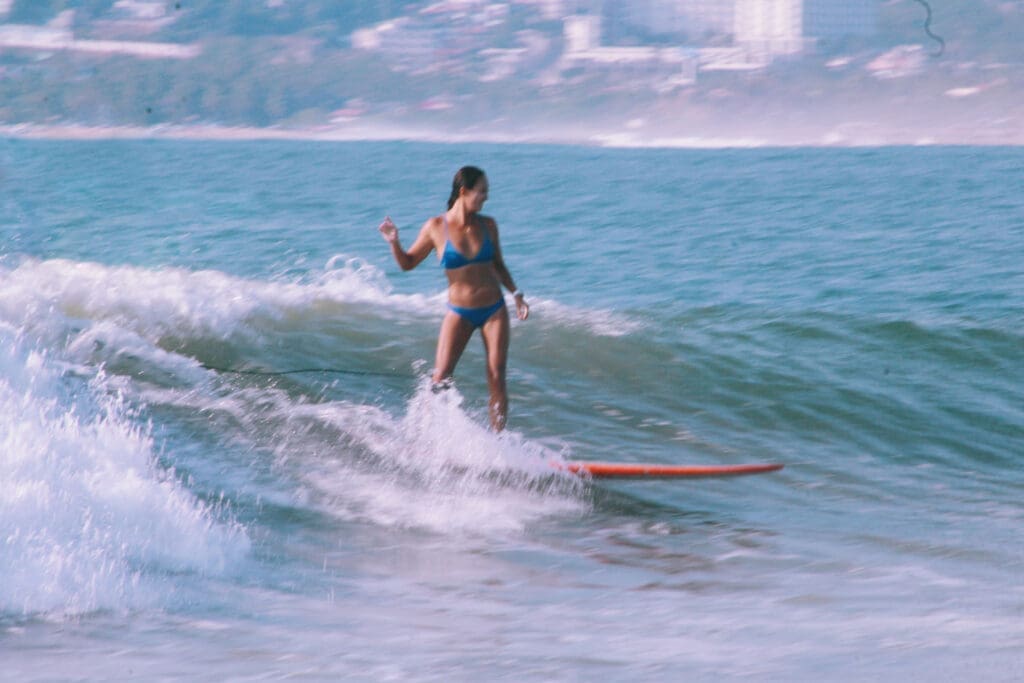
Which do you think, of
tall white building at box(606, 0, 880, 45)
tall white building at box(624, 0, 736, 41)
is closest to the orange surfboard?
tall white building at box(624, 0, 736, 41)

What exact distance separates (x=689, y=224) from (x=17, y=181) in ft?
109

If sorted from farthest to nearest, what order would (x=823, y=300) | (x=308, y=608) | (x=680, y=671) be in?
(x=823, y=300), (x=308, y=608), (x=680, y=671)

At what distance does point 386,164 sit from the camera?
221 ft

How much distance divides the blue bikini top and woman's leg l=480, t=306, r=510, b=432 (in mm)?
311

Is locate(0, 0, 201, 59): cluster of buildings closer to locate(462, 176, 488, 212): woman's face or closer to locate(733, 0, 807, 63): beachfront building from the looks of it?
locate(733, 0, 807, 63): beachfront building

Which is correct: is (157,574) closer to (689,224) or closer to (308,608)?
(308,608)

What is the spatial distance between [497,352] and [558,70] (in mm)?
81734

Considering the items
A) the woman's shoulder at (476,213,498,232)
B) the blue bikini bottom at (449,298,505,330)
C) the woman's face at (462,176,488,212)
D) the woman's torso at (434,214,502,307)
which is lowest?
the blue bikini bottom at (449,298,505,330)

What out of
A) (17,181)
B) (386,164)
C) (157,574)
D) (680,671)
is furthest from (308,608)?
(386,164)

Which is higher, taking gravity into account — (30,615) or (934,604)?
(30,615)

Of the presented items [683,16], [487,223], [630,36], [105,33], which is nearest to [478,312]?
[487,223]

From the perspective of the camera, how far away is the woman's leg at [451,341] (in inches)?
282

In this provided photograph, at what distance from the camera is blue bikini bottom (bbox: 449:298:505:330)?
710 cm

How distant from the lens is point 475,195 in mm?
6641
